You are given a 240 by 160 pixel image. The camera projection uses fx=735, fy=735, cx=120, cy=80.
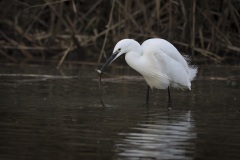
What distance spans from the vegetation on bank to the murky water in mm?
3129

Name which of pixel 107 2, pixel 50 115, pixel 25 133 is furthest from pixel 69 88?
pixel 107 2

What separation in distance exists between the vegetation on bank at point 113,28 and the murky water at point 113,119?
313 centimetres

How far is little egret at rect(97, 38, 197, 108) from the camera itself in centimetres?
1074

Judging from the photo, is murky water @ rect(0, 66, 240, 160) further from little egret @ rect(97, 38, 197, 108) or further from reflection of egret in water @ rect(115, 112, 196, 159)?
little egret @ rect(97, 38, 197, 108)

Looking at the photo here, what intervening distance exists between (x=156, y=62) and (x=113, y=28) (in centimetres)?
647

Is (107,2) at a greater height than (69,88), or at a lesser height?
greater

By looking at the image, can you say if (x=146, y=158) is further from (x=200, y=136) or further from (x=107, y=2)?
(x=107, y=2)

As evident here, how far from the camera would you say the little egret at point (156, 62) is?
10.7 meters

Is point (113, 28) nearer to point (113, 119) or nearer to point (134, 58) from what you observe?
point (134, 58)

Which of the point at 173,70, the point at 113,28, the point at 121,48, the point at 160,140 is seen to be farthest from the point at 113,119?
the point at 113,28

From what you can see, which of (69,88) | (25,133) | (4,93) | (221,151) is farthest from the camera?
(69,88)

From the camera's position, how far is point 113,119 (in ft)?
29.1

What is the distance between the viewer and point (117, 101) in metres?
10.6

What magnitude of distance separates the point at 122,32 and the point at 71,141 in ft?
35.4
